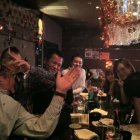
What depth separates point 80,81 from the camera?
427cm

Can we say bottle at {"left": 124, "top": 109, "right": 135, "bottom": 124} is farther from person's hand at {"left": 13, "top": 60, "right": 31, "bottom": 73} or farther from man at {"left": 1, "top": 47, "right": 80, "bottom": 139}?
person's hand at {"left": 13, "top": 60, "right": 31, "bottom": 73}

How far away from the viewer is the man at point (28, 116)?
135 centimetres

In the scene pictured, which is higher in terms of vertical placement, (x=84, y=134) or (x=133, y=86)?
(x=133, y=86)

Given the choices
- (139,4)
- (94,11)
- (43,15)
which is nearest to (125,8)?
(139,4)

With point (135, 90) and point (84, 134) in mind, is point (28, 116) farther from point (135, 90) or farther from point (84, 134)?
point (135, 90)

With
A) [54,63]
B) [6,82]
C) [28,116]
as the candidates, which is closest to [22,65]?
[6,82]

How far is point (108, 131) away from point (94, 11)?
4.76 meters

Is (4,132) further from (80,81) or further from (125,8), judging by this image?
(80,81)

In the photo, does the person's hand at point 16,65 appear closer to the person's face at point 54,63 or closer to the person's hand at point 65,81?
the person's hand at point 65,81

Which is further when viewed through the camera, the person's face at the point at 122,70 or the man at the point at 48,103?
the person's face at the point at 122,70

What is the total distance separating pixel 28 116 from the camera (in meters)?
1.44

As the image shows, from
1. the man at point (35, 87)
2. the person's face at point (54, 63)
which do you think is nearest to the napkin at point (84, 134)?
the man at point (35, 87)

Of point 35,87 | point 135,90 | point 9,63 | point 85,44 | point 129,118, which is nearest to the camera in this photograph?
point 9,63

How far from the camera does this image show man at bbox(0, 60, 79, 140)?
1.35m
